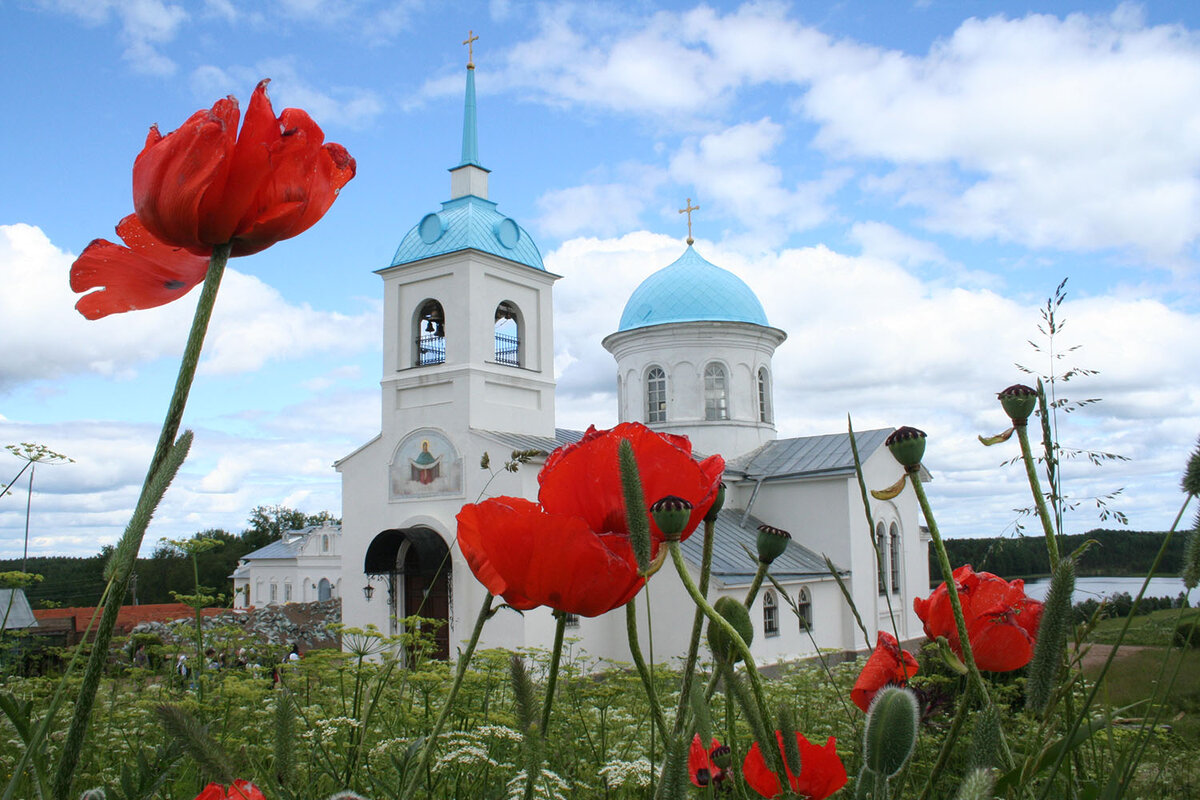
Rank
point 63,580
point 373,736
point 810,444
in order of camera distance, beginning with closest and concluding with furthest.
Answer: point 373,736
point 63,580
point 810,444

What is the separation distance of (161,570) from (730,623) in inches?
908

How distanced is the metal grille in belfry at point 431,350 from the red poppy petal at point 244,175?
59.2 feet

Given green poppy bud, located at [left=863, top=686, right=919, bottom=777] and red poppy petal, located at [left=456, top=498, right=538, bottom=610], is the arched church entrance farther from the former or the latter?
green poppy bud, located at [left=863, top=686, right=919, bottom=777]

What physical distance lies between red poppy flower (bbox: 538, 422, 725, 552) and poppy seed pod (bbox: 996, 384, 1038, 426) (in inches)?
14.0

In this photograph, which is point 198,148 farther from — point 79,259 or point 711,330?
point 711,330

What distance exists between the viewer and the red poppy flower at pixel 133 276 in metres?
1.03

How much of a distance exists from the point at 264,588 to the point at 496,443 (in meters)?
19.4

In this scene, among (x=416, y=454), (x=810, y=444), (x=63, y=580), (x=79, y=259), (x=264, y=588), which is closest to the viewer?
(x=79, y=259)

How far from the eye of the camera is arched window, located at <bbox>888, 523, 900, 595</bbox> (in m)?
24.0

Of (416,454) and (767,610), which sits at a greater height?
(416,454)

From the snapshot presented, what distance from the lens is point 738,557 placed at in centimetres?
1878

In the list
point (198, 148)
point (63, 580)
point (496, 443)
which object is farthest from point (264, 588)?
point (198, 148)

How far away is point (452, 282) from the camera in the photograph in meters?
18.3

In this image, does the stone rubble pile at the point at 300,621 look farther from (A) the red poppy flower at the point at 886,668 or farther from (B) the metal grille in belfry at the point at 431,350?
(A) the red poppy flower at the point at 886,668
